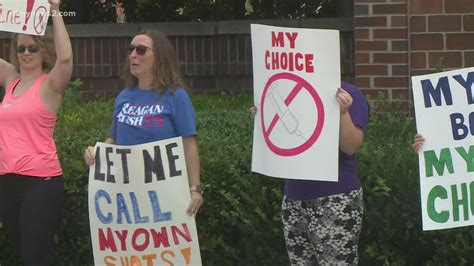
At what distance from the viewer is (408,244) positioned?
511cm

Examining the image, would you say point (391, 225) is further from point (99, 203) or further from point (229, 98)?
point (229, 98)

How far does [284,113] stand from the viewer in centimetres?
454

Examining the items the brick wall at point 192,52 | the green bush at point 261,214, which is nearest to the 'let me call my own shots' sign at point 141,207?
the green bush at point 261,214

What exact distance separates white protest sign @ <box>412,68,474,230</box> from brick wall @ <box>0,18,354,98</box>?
15.2ft

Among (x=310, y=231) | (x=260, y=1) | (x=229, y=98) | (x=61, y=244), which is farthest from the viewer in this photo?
(x=260, y=1)

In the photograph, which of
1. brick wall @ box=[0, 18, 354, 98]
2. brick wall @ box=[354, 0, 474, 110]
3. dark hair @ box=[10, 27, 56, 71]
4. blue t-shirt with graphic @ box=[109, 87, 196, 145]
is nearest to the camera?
blue t-shirt with graphic @ box=[109, 87, 196, 145]

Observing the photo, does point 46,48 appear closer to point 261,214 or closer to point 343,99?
point 261,214

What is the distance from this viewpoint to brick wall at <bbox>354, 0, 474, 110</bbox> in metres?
7.20

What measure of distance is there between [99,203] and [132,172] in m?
0.25

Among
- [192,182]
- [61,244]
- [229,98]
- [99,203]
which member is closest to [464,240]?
[192,182]

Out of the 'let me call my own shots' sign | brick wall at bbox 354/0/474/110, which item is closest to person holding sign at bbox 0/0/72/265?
the 'let me call my own shots' sign

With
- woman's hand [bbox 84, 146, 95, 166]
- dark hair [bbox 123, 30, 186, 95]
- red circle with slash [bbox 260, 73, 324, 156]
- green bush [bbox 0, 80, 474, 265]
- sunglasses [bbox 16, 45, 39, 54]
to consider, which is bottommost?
green bush [bbox 0, 80, 474, 265]

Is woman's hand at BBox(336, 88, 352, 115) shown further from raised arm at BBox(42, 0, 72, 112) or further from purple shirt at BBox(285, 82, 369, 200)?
raised arm at BBox(42, 0, 72, 112)

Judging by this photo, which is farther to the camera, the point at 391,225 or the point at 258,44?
the point at 391,225
